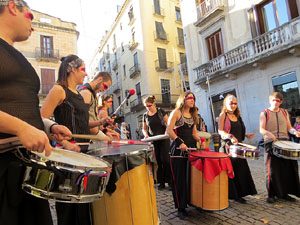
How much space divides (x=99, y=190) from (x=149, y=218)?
86cm

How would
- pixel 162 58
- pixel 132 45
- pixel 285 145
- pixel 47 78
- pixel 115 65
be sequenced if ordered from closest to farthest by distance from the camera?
1. pixel 285 145
2. pixel 47 78
3. pixel 162 58
4. pixel 132 45
5. pixel 115 65

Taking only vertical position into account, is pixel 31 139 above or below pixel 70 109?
below

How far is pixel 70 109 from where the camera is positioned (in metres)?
2.15

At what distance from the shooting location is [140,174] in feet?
6.49

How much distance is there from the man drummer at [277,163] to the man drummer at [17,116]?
11.5ft

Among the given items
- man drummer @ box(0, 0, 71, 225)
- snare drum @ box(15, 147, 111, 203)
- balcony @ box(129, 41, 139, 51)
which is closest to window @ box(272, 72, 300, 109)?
snare drum @ box(15, 147, 111, 203)

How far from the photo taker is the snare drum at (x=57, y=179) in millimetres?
1128

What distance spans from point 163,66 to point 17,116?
25.1 m

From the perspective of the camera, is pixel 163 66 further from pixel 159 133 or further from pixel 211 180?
pixel 211 180

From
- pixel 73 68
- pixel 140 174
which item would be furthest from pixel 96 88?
pixel 140 174

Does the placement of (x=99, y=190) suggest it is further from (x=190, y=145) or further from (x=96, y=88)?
(x=190, y=145)

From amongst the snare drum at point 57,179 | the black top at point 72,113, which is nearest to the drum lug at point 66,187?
the snare drum at point 57,179

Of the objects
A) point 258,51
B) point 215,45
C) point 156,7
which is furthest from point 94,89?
point 156,7

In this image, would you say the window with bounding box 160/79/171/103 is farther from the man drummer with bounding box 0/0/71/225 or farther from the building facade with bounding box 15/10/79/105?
the man drummer with bounding box 0/0/71/225
